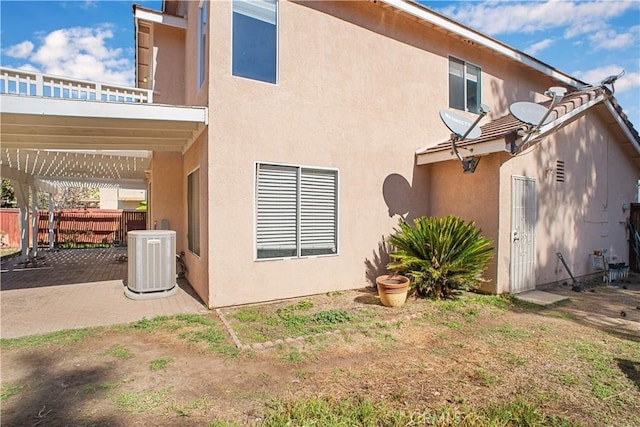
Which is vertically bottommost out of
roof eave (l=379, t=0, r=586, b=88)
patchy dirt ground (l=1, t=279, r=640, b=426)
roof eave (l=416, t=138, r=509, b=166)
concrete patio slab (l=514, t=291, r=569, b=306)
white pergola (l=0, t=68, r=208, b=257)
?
patchy dirt ground (l=1, t=279, r=640, b=426)

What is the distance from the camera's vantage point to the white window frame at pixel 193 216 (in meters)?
7.54

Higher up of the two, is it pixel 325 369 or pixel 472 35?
pixel 472 35

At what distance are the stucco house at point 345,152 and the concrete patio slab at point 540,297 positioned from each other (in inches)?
12.6

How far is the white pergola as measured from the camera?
5570 millimetres

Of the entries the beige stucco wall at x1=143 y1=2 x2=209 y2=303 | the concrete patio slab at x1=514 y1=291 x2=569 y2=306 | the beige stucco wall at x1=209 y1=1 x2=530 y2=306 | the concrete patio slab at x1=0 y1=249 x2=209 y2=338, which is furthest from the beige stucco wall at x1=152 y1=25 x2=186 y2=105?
the concrete patio slab at x1=514 y1=291 x2=569 y2=306

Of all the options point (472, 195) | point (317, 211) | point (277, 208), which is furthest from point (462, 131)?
point (277, 208)

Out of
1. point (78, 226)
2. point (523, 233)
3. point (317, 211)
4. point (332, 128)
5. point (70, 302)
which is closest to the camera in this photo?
point (70, 302)

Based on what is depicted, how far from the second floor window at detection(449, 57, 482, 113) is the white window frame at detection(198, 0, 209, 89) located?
22.9 ft

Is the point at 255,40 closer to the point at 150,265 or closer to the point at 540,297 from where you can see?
the point at 150,265

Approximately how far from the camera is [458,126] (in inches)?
298

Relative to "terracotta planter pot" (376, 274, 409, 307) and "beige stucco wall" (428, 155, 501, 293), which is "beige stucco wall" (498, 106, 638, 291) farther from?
"terracotta planter pot" (376, 274, 409, 307)

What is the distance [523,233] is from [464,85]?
4.98 metres

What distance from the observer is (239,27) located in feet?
21.9

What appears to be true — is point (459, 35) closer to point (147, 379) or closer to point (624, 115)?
point (624, 115)
